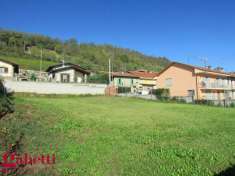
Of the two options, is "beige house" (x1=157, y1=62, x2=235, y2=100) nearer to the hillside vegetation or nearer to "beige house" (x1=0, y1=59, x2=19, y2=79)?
the hillside vegetation

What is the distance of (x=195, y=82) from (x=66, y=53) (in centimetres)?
4840

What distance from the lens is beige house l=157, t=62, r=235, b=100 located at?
35375 millimetres

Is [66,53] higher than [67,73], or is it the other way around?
[66,53]

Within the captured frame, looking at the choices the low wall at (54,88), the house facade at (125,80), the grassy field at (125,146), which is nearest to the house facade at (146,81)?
the house facade at (125,80)

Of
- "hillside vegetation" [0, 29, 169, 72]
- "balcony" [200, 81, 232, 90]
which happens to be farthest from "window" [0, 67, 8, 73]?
Result: "balcony" [200, 81, 232, 90]

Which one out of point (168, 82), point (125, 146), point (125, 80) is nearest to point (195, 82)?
point (168, 82)

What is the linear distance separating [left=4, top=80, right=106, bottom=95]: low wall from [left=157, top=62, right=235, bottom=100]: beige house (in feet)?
46.5

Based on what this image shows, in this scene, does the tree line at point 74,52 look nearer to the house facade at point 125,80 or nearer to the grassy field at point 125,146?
the house facade at point 125,80

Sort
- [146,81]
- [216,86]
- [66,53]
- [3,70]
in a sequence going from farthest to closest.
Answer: [66,53] < [146,81] < [216,86] < [3,70]

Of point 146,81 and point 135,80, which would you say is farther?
point 146,81

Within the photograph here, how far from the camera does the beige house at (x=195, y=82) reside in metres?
35.4

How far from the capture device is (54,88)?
27031mm

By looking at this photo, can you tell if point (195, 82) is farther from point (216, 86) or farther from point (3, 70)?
point (3, 70)

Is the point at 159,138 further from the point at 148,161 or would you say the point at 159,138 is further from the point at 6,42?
the point at 6,42
